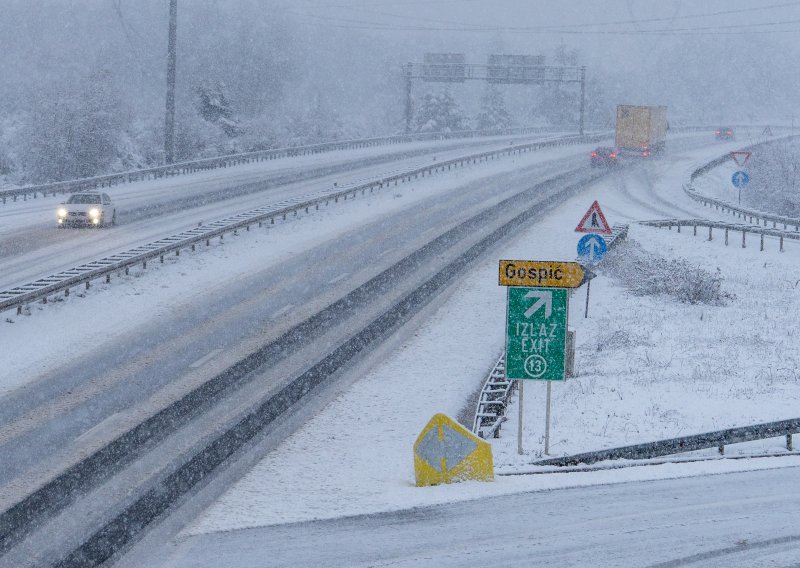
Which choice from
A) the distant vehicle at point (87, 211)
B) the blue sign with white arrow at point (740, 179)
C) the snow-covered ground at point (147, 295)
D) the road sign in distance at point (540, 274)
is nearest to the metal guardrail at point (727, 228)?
the blue sign with white arrow at point (740, 179)

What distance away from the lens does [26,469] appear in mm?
13641

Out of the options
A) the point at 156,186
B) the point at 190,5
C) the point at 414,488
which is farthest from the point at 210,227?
the point at 190,5

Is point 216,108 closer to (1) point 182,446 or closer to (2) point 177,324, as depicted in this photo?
(2) point 177,324

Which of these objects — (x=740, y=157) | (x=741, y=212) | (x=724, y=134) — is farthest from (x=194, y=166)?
(x=724, y=134)

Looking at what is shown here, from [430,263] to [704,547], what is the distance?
67.6 feet

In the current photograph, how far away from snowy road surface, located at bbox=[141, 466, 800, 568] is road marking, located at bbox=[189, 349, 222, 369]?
8.28 m

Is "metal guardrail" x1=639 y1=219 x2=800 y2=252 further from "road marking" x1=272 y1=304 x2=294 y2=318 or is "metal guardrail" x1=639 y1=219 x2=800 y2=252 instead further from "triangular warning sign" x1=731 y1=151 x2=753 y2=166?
"road marking" x1=272 y1=304 x2=294 y2=318

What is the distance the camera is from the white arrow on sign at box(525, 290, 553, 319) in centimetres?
1358

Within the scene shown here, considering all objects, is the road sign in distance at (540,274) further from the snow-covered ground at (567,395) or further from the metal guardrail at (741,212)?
the metal guardrail at (741,212)

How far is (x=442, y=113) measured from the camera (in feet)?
368

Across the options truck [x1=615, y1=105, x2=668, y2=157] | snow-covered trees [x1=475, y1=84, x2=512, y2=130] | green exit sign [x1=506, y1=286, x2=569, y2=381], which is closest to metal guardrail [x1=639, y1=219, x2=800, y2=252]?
green exit sign [x1=506, y1=286, x2=569, y2=381]

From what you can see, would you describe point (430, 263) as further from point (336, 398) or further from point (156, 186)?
point (156, 186)

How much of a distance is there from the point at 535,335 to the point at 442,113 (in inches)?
3950

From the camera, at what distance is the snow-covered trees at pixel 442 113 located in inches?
4387
